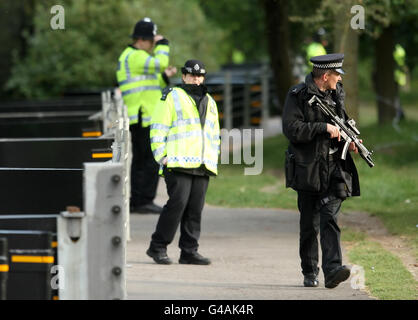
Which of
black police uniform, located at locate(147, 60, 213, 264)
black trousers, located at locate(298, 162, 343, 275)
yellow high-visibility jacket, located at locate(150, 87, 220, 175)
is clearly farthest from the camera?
black police uniform, located at locate(147, 60, 213, 264)

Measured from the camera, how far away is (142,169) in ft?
Answer: 44.4

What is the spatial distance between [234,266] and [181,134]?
1314 mm

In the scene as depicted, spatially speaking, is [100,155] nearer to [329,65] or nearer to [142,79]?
[329,65]

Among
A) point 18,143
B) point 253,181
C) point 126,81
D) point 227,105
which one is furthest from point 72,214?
point 227,105

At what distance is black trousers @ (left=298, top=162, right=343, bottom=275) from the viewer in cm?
887

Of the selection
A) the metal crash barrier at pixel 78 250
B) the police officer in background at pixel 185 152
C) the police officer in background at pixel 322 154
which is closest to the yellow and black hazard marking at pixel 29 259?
the metal crash barrier at pixel 78 250

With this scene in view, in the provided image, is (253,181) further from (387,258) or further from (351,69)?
(387,258)

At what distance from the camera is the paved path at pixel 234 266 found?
28.2 ft

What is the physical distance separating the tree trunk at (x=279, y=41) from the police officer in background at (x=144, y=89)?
242 inches

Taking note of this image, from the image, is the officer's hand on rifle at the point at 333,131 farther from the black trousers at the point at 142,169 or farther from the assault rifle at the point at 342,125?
the black trousers at the point at 142,169

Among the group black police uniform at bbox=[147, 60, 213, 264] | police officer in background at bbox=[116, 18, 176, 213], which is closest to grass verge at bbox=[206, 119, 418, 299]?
black police uniform at bbox=[147, 60, 213, 264]

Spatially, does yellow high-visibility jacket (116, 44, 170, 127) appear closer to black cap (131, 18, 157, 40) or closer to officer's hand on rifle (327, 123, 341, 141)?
black cap (131, 18, 157, 40)

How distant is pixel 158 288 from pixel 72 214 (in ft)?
8.13

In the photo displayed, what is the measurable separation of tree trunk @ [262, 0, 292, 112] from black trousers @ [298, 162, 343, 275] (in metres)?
10.4
